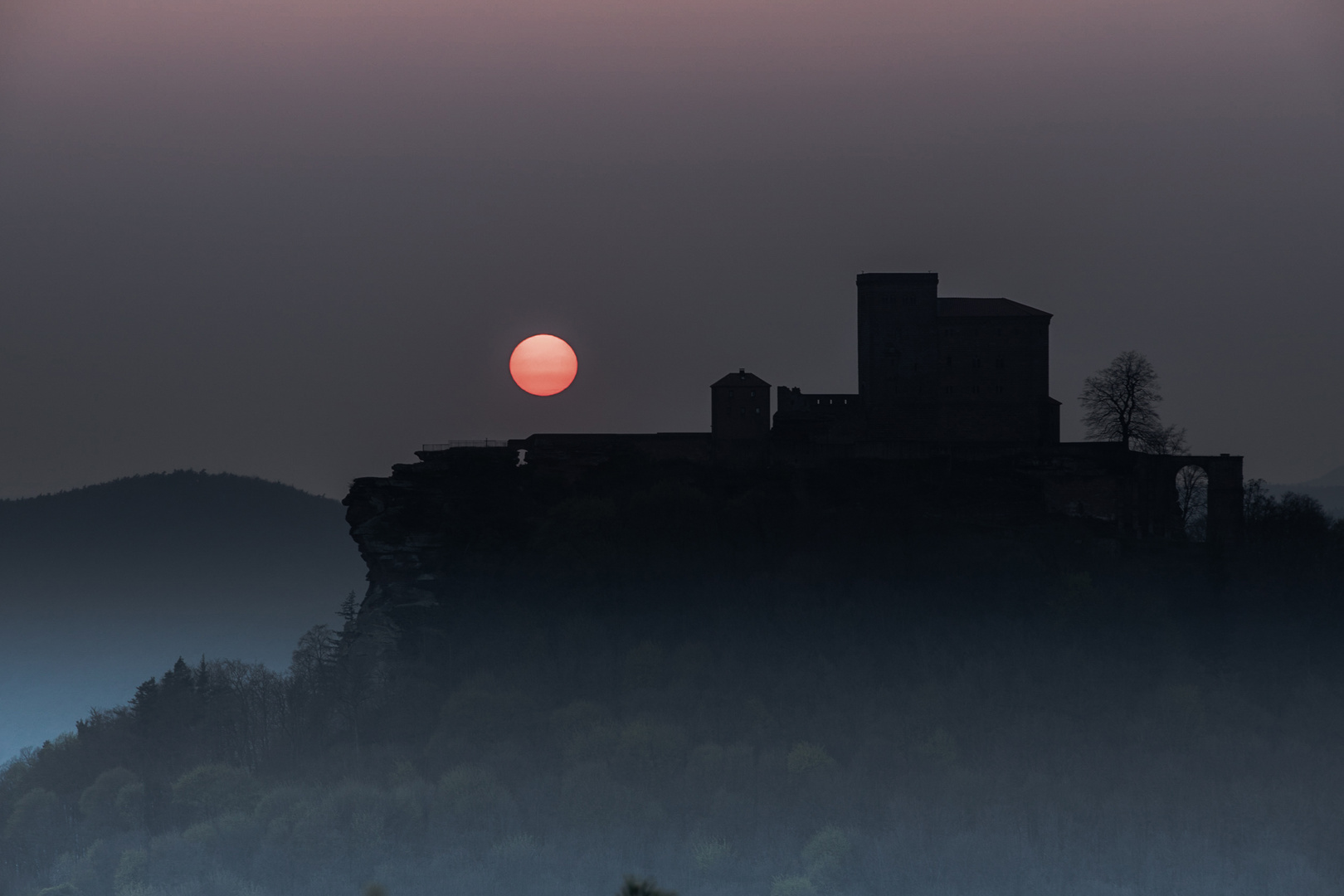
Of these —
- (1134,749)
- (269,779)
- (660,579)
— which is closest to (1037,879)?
Result: (1134,749)

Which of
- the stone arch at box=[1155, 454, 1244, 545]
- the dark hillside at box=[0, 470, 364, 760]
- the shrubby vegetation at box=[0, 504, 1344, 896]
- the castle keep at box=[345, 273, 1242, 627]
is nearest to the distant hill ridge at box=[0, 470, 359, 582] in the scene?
the dark hillside at box=[0, 470, 364, 760]

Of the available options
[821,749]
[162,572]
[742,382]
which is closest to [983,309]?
[742,382]

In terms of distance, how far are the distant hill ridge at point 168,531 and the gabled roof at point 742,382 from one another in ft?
429

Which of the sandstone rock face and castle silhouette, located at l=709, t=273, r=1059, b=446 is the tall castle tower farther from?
the sandstone rock face

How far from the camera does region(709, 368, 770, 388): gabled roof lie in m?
60.7

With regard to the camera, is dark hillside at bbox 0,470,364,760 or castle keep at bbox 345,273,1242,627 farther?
dark hillside at bbox 0,470,364,760

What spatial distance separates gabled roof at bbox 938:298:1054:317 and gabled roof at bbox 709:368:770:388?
946 centimetres

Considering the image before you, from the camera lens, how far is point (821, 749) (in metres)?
69.4

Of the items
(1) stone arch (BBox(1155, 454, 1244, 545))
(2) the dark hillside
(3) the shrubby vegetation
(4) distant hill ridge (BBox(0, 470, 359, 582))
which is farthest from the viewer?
(4) distant hill ridge (BBox(0, 470, 359, 582))

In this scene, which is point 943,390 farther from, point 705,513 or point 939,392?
point 705,513

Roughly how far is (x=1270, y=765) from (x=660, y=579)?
3315 centimetres

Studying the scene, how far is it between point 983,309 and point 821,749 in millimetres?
24458

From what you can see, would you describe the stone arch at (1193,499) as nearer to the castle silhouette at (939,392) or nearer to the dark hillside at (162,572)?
the castle silhouette at (939,392)

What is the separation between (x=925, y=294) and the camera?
62938mm
